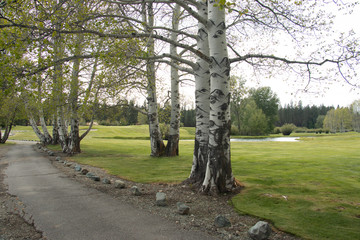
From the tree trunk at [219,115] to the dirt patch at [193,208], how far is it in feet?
1.47

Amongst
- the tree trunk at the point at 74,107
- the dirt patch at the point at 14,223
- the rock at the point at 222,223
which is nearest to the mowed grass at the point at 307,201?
the rock at the point at 222,223

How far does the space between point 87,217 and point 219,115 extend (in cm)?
377

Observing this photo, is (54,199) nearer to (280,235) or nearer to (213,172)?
(213,172)

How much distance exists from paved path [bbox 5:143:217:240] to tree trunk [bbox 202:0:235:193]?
2.12 meters

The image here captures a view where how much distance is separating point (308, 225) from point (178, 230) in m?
2.28

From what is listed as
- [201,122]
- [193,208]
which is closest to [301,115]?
[201,122]

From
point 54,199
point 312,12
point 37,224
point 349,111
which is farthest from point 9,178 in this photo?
point 349,111

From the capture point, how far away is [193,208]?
212 inches

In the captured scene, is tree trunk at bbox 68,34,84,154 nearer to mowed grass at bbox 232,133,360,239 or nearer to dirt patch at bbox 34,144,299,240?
dirt patch at bbox 34,144,299,240

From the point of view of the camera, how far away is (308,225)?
428 cm

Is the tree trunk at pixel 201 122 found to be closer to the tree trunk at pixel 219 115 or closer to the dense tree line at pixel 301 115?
the tree trunk at pixel 219 115

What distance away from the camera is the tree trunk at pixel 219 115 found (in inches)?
246

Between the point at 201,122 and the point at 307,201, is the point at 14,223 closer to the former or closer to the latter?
the point at 201,122

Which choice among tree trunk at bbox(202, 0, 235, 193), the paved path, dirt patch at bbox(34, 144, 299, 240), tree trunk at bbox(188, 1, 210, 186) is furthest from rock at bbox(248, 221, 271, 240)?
tree trunk at bbox(188, 1, 210, 186)
